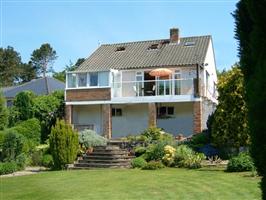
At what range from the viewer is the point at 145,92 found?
35.3 metres

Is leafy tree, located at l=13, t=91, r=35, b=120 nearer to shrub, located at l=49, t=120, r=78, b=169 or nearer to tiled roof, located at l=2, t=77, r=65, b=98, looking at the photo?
shrub, located at l=49, t=120, r=78, b=169

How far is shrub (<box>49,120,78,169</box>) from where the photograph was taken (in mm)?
25359

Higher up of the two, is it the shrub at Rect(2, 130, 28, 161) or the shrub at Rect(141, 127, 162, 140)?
the shrub at Rect(141, 127, 162, 140)

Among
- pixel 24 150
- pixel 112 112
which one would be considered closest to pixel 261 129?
pixel 24 150

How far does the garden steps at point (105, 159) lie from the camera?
25750 millimetres

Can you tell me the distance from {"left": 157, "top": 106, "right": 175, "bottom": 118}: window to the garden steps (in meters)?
8.14

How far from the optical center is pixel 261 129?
545 cm

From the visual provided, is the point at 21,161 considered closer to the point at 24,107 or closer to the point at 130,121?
the point at 130,121

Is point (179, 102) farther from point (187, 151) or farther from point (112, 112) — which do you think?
point (187, 151)

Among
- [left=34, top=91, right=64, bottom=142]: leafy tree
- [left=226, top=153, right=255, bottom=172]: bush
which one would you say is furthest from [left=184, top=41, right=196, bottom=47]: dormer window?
[left=226, top=153, right=255, bottom=172]: bush

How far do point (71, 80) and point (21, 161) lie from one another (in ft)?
36.8

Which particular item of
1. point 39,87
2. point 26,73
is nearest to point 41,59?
point 26,73

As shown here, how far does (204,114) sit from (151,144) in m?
7.85

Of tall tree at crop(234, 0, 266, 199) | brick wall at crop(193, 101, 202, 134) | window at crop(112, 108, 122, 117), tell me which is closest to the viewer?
tall tree at crop(234, 0, 266, 199)
